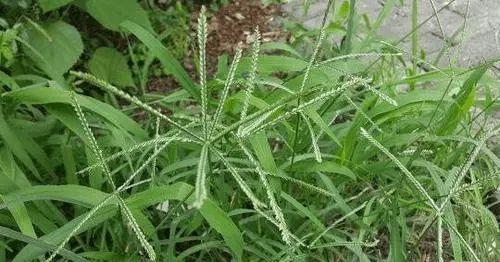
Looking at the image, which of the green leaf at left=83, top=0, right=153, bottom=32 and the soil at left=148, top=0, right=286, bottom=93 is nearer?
the green leaf at left=83, top=0, right=153, bottom=32

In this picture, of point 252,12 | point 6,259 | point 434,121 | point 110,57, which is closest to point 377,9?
point 252,12

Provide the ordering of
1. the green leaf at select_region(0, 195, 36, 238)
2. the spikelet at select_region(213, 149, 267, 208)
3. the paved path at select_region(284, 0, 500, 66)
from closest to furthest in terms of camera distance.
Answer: the spikelet at select_region(213, 149, 267, 208), the green leaf at select_region(0, 195, 36, 238), the paved path at select_region(284, 0, 500, 66)

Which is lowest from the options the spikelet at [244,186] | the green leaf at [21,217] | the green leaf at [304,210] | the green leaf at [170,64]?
the green leaf at [304,210]

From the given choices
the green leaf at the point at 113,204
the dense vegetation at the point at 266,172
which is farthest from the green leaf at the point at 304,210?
the green leaf at the point at 113,204

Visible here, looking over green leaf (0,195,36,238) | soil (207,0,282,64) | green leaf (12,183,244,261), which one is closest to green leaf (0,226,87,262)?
green leaf (12,183,244,261)

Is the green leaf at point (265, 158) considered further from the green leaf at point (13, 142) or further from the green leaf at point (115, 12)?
the green leaf at point (115, 12)

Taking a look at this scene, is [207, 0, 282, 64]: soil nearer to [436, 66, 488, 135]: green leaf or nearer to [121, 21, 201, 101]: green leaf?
[121, 21, 201, 101]: green leaf

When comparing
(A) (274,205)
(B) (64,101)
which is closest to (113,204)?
(B) (64,101)
